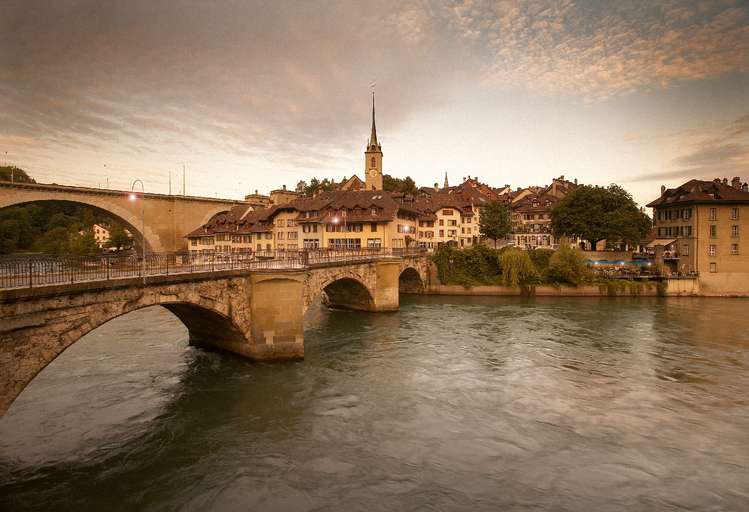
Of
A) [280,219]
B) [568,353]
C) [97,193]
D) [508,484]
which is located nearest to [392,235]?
[280,219]

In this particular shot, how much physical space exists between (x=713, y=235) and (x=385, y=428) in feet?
189

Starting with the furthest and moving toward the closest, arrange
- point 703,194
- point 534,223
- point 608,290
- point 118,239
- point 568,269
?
point 118,239 → point 534,223 → point 703,194 → point 568,269 → point 608,290

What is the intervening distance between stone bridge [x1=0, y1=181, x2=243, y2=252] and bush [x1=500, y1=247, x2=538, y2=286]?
42.9m

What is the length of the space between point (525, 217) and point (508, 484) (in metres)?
80.3

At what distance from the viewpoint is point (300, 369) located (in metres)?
23.8

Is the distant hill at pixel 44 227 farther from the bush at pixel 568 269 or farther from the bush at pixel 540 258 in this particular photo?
the bush at pixel 568 269

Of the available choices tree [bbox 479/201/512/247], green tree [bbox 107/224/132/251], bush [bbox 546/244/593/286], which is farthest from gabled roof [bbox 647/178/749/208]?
green tree [bbox 107/224/132/251]

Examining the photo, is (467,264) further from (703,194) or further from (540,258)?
(703,194)

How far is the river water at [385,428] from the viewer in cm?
1337

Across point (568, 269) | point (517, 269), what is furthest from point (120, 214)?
point (568, 269)

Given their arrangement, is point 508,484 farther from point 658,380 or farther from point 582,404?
point 658,380

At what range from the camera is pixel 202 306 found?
20812 mm

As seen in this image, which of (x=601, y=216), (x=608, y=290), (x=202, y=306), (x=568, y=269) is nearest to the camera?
(x=202, y=306)

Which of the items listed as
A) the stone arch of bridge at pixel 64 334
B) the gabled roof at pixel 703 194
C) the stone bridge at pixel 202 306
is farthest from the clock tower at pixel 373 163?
the stone arch of bridge at pixel 64 334
